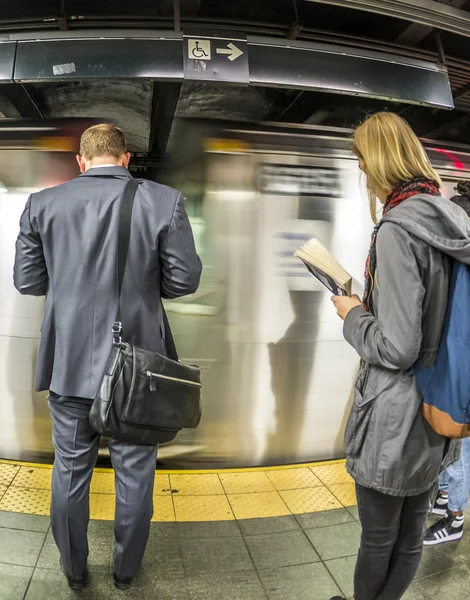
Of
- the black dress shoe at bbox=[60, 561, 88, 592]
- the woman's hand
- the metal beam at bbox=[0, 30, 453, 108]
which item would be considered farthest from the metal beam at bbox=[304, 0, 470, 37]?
the black dress shoe at bbox=[60, 561, 88, 592]

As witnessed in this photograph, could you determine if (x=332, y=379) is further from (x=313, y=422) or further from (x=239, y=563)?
(x=239, y=563)

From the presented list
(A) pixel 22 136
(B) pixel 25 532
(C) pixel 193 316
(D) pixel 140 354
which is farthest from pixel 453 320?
(A) pixel 22 136

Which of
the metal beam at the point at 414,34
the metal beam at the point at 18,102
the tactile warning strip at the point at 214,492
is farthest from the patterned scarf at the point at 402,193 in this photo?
the metal beam at the point at 18,102

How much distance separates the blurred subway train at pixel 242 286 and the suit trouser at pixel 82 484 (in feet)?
4.53

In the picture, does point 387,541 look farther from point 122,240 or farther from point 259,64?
point 259,64

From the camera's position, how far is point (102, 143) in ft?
6.25

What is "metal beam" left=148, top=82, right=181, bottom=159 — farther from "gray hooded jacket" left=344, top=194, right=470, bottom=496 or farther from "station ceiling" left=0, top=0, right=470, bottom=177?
"gray hooded jacket" left=344, top=194, right=470, bottom=496

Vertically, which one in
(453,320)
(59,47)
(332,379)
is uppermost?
(59,47)

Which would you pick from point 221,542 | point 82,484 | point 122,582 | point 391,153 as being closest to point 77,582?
point 122,582

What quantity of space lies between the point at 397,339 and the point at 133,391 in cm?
105

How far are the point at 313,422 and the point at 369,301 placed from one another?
2205 millimetres

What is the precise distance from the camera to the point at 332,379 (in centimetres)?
356

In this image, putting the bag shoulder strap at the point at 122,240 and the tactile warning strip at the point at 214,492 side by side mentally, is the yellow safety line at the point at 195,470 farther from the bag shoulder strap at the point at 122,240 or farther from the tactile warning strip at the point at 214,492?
the bag shoulder strap at the point at 122,240

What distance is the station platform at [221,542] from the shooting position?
82.5 inches
